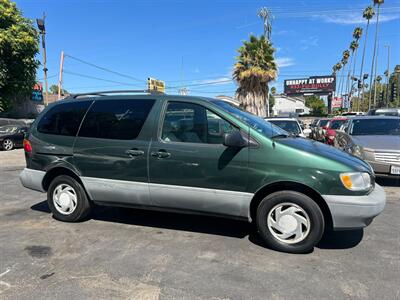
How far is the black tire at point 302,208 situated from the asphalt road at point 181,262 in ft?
0.40

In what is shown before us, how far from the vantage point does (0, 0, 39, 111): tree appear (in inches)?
798

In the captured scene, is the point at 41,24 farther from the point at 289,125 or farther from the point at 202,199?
the point at 202,199

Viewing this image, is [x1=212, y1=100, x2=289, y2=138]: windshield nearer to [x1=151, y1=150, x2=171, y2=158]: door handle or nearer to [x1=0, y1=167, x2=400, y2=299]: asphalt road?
[x1=151, y1=150, x2=171, y2=158]: door handle

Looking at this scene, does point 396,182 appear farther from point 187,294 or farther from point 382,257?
point 187,294

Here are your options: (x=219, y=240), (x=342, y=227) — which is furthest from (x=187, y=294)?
(x=342, y=227)

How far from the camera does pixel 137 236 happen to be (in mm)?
4418

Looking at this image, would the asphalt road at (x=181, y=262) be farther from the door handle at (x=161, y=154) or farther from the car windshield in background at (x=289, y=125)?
the car windshield in background at (x=289, y=125)

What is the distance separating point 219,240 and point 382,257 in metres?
1.86

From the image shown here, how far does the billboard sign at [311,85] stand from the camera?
66.9 metres

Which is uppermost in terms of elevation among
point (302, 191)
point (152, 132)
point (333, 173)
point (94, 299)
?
point (152, 132)

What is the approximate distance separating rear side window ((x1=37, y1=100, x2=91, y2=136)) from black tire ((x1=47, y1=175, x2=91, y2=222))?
2.27 feet

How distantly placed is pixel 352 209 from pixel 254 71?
63.9 feet

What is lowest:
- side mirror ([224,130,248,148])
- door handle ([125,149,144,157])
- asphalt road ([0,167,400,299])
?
asphalt road ([0,167,400,299])

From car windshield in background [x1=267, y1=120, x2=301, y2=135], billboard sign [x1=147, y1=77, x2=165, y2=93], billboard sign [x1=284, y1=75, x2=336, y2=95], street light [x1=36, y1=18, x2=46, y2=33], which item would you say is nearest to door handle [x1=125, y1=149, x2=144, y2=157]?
car windshield in background [x1=267, y1=120, x2=301, y2=135]
